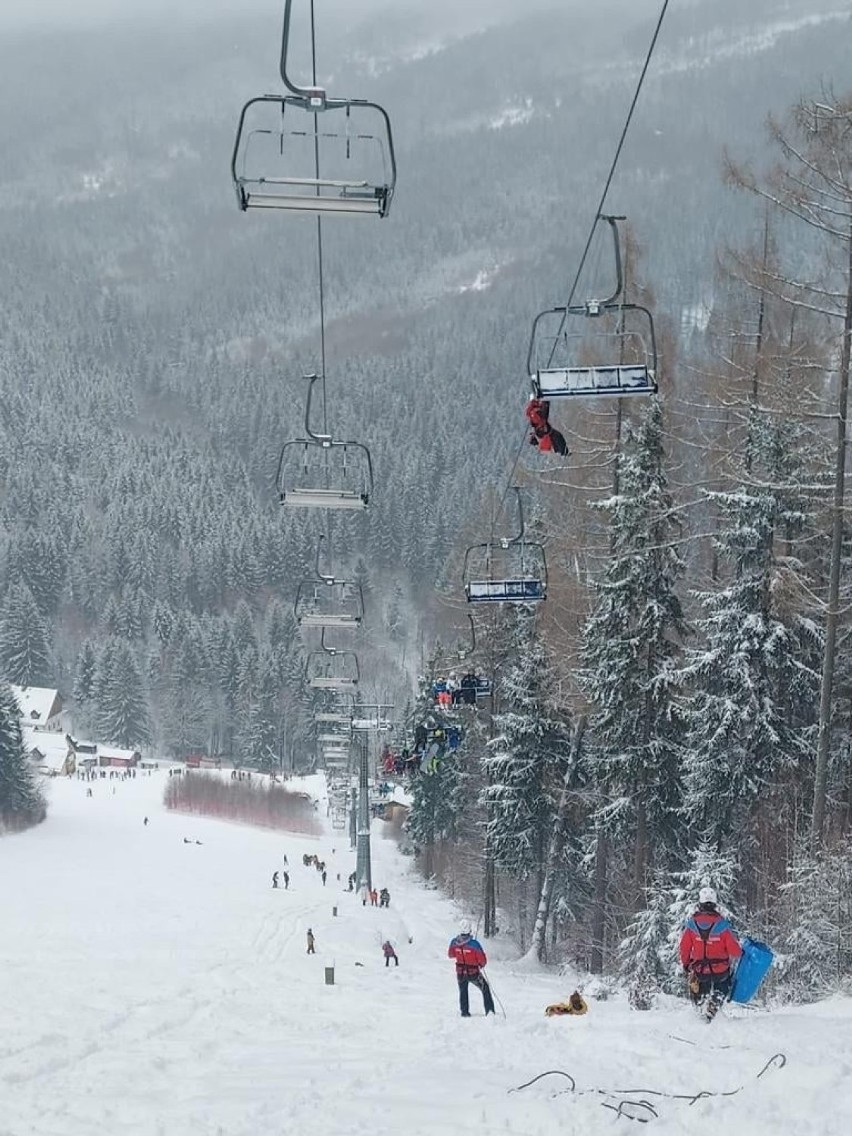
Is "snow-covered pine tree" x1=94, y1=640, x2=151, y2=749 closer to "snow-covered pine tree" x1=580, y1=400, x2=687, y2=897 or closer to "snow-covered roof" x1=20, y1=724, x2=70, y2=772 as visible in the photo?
Result: "snow-covered roof" x1=20, y1=724, x2=70, y2=772

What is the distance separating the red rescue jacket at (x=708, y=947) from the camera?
498 inches

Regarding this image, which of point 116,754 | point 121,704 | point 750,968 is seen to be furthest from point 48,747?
point 750,968

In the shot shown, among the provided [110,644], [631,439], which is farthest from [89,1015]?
[110,644]

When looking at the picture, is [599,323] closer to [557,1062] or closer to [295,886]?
[557,1062]

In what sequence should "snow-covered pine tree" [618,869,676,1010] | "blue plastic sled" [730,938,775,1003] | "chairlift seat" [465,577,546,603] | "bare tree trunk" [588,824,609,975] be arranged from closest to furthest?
1. "blue plastic sled" [730,938,775,1003]
2. "chairlift seat" [465,577,546,603]
3. "snow-covered pine tree" [618,869,676,1010]
4. "bare tree trunk" [588,824,609,975]

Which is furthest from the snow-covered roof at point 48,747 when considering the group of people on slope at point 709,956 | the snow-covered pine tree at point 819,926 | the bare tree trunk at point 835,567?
the group of people on slope at point 709,956

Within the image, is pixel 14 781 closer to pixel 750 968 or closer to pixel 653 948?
pixel 653 948

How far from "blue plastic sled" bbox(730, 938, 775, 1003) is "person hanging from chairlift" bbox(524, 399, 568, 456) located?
18.7ft

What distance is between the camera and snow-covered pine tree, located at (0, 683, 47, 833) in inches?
Result: 2803

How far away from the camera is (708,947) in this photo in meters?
12.7

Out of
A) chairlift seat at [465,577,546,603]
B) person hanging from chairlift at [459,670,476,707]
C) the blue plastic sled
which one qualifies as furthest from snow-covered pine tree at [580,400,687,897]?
the blue plastic sled

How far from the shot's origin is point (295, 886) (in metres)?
53.1

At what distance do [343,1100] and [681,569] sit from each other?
56.5 ft

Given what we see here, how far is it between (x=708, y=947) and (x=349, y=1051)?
4.18 m
